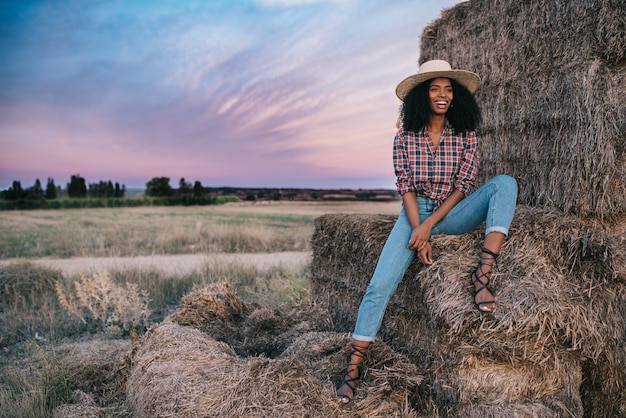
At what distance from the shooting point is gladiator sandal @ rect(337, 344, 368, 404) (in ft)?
10.4

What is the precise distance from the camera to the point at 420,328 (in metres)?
3.69

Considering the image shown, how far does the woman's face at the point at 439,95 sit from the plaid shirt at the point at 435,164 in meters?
0.17

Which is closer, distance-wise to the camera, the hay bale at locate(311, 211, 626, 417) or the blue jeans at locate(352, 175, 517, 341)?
the hay bale at locate(311, 211, 626, 417)

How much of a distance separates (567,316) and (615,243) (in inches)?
30.6

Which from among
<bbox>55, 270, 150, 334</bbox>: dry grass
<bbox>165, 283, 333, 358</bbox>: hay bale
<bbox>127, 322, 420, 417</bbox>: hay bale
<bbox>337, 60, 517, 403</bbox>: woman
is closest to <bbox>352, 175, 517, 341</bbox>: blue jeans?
<bbox>337, 60, 517, 403</bbox>: woman

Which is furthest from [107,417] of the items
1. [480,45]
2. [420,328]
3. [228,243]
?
[228,243]

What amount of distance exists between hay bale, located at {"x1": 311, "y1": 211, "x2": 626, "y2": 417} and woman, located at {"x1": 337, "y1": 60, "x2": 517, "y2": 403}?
17cm

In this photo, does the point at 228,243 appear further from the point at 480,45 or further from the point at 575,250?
the point at 575,250

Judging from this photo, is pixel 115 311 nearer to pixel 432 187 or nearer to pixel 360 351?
pixel 360 351

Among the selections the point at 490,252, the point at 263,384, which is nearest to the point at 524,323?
the point at 490,252

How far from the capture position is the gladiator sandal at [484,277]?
3105 millimetres

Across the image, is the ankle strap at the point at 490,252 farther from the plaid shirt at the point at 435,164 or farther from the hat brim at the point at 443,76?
the hat brim at the point at 443,76

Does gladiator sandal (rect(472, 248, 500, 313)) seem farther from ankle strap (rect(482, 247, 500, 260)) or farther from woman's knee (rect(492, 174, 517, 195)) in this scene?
woman's knee (rect(492, 174, 517, 195))

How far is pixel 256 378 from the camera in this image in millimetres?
3141
